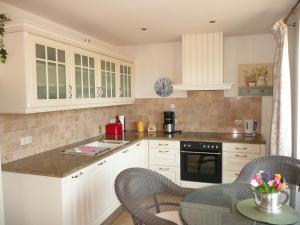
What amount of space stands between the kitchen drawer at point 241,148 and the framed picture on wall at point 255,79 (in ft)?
2.89

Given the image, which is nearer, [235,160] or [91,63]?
[91,63]

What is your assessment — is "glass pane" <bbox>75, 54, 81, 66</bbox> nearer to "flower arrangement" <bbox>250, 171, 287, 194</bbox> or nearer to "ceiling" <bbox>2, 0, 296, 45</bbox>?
"ceiling" <bbox>2, 0, 296, 45</bbox>

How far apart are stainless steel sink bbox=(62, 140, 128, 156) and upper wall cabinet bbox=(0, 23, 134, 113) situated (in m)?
0.51

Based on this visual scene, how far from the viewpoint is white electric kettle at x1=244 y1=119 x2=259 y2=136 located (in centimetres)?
378

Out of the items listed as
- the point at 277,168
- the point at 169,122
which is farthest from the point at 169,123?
the point at 277,168

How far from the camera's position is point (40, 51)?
2398mm

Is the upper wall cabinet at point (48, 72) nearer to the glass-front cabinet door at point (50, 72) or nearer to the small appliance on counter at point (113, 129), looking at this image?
the glass-front cabinet door at point (50, 72)

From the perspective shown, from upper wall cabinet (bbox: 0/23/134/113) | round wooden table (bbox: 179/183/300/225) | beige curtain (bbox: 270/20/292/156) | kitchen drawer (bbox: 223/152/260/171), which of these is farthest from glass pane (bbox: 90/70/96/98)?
beige curtain (bbox: 270/20/292/156)

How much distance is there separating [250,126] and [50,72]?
9.12 feet

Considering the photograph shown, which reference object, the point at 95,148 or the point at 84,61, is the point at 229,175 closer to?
the point at 95,148

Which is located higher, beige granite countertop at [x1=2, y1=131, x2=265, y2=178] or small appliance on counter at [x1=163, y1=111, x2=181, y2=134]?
small appliance on counter at [x1=163, y1=111, x2=181, y2=134]

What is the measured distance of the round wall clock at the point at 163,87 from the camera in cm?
435

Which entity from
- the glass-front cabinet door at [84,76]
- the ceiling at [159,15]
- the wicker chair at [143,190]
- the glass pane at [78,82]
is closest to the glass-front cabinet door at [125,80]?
the ceiling at [159,15]

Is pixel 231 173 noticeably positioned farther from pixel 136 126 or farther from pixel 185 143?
pixel 136 126
